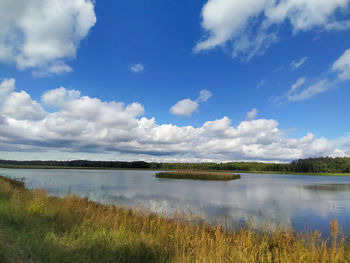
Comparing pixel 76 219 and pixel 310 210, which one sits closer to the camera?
pixel 76 219

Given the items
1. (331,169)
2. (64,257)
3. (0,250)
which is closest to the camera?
(0,250)

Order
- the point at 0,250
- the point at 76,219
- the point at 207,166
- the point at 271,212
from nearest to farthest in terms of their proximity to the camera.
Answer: the point at 0,250
the point at 76,219
the point at 271,212
the point at 207,166

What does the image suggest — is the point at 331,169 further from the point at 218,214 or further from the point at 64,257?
the point at 64,257

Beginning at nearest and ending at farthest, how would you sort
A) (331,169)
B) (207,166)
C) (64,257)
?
1. (64,257)
2. (331,169)
3. (207,166)

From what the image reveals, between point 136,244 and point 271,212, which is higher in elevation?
point 136,244

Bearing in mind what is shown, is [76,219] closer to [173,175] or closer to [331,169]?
[173,175]

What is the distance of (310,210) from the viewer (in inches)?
555

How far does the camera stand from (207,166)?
132 metres

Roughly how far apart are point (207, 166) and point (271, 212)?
120 meters

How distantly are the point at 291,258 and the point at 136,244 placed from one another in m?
3.80

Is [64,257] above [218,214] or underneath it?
above

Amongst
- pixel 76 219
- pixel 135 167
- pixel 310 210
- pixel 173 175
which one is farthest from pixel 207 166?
pixel 76 219

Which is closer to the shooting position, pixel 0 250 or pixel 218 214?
pixel 0 250

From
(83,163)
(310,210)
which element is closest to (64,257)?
(310,210)
